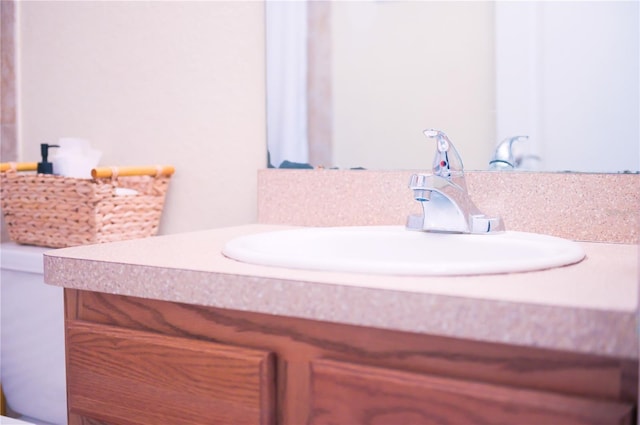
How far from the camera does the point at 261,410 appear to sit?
0.71 meters

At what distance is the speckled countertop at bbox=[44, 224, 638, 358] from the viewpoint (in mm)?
541

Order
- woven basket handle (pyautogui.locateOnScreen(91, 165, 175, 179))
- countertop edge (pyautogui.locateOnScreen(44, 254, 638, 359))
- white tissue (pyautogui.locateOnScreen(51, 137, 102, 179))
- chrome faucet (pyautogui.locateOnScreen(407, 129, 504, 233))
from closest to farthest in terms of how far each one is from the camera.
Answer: countertop edge (pyautogui.locateOnScreen(44, 254, 638, 359)) < chrome faucet (pyautogui.locateOnScreen(407, 129, 504, 233)) < woven basket handle (pyautogui.locateOnScreen(91, 165, 175, 179)) < white tissue (pyautogui.locateOnScreen(51, 137, 102, 179))

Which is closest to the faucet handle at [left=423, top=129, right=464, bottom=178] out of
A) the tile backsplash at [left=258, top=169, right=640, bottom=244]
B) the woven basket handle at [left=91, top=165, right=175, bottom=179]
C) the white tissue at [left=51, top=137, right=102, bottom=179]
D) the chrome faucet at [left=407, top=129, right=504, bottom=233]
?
the chrome faucet at [left=407, top=129, right=504, bottom=233]

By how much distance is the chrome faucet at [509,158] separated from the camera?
1068 millimetres

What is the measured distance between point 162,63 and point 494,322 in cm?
113

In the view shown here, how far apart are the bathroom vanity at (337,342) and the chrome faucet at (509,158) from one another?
0.22 metres

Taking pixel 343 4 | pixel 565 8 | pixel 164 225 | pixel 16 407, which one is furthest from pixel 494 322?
pixel 16 407

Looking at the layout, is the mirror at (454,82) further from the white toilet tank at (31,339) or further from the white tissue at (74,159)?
the white toilet tank at (31,339)

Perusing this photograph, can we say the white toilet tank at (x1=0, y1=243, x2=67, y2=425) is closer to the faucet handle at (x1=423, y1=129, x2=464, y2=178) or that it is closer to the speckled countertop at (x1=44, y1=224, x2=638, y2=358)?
the speckled countertop at (x1=44, y1=224, x2=638, y2=358)

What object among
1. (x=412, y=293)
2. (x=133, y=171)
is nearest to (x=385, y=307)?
(x=412, y=293)

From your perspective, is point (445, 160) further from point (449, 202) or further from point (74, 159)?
point (74, 159)

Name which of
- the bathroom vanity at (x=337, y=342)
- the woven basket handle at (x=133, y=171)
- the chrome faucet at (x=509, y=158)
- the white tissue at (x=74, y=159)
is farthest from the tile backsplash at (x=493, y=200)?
the white tissue at (x=74, y=159)

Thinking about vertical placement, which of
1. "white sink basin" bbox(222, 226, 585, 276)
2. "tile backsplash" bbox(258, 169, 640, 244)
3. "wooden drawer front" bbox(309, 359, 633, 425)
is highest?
"tile backsplash" bbox(258, 169, 640, 244)

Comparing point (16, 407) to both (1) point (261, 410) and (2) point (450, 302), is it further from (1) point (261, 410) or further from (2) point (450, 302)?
(2) point (450, 302)
